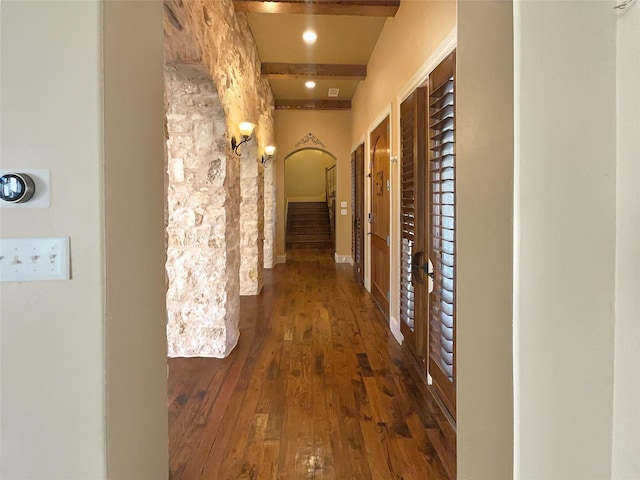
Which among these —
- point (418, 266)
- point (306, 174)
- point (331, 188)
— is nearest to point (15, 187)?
point (418, 266)

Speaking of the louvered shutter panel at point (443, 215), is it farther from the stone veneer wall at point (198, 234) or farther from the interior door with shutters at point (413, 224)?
the stone veneer wall at point (198, 234)

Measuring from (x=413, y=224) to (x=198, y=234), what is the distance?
1.72m

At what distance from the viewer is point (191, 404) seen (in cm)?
225

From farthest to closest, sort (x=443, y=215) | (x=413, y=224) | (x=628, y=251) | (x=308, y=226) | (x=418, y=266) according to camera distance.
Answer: (x=308, y=226) < (x=413, y=224) < (x=418, y=266) < (x=443, y=215) < (x=628, y=251)

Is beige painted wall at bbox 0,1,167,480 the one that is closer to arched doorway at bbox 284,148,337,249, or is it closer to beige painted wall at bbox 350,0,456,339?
beige painted wall at bbox 350,0,456,339

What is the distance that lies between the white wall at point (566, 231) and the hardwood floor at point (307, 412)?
3.02 feet

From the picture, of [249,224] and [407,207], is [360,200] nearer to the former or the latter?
[249,224]

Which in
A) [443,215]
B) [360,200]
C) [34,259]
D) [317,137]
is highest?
[317,137]

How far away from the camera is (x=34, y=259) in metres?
0.94

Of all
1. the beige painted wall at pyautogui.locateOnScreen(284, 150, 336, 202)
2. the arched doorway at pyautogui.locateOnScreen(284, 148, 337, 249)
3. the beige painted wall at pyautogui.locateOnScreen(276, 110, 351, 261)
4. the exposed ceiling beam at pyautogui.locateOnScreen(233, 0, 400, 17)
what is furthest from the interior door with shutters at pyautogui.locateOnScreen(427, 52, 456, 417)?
the beige painted wall at pyautogui.locateOnScreen(284, 150, 336, 202)

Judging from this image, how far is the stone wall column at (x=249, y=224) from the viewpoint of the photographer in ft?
16.0

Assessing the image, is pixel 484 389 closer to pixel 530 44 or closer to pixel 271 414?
pixel 530 44

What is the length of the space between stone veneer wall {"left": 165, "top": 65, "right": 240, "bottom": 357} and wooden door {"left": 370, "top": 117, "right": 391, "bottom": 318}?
170 cm

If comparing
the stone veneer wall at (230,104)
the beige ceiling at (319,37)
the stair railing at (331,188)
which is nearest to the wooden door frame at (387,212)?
the beige ceiling at (319,37)
